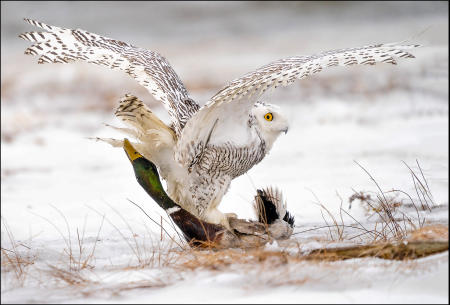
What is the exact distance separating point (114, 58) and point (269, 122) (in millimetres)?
610

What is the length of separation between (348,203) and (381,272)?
943mm

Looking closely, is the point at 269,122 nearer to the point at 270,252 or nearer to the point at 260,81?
the point at 260,81

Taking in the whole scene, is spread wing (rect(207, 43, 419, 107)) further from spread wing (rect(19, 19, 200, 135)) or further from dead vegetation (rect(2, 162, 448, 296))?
dead vegetation (rect(2, 162, 448, 296))

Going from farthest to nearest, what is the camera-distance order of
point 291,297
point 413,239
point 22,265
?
point 22,265
point 413,239
point 291,297

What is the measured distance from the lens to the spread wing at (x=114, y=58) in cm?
203

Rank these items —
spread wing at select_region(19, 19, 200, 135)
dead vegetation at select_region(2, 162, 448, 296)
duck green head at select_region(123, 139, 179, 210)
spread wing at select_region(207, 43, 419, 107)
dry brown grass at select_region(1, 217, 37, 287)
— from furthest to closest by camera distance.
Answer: spread wing at select_region(19, 19, 200, 135)
duck green head at select_region(123, 139, 179, 210)
spread wing at select_region(207, 43, 419, 107)
dry brown grass at select_region(1, 217, 37, 287)
dead vegetation at select_region(2, 162, 448, 296)

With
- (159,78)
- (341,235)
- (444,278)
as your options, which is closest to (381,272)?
(444,278)

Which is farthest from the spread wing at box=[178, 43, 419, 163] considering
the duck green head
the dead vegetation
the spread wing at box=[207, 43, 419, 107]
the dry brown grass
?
the dry brown grass

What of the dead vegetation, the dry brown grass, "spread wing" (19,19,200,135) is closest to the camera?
the dead vegetation

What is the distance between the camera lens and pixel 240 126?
191cm

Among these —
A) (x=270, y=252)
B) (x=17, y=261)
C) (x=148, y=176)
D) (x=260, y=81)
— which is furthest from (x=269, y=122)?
(x=17, y=261)

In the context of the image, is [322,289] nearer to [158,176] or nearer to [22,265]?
[158,176]

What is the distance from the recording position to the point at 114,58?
2.04 metres

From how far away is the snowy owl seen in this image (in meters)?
1.78
